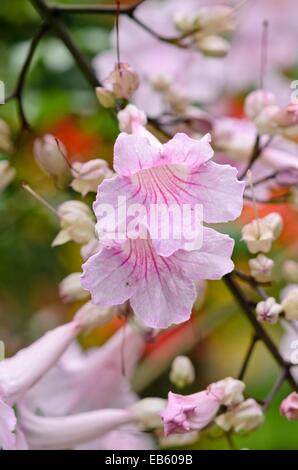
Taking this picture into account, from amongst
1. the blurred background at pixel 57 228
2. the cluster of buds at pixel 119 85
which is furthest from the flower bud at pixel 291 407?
the blurred background at pixel 57 228

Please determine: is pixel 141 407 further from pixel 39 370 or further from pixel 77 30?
pixel 77 30

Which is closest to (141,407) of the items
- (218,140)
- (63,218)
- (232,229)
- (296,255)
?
(63,218)

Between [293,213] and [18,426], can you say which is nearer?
[18,426]

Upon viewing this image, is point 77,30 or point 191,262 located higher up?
point 191,262

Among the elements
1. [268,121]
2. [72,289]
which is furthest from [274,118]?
[72,289]

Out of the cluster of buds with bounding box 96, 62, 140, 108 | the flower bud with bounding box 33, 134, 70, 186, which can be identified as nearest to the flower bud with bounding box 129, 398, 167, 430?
the flower bud with bounding box 33, 134, 70, 186

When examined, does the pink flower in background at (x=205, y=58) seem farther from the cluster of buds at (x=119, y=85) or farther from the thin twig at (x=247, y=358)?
the thin twig at (x=247, y=358)
